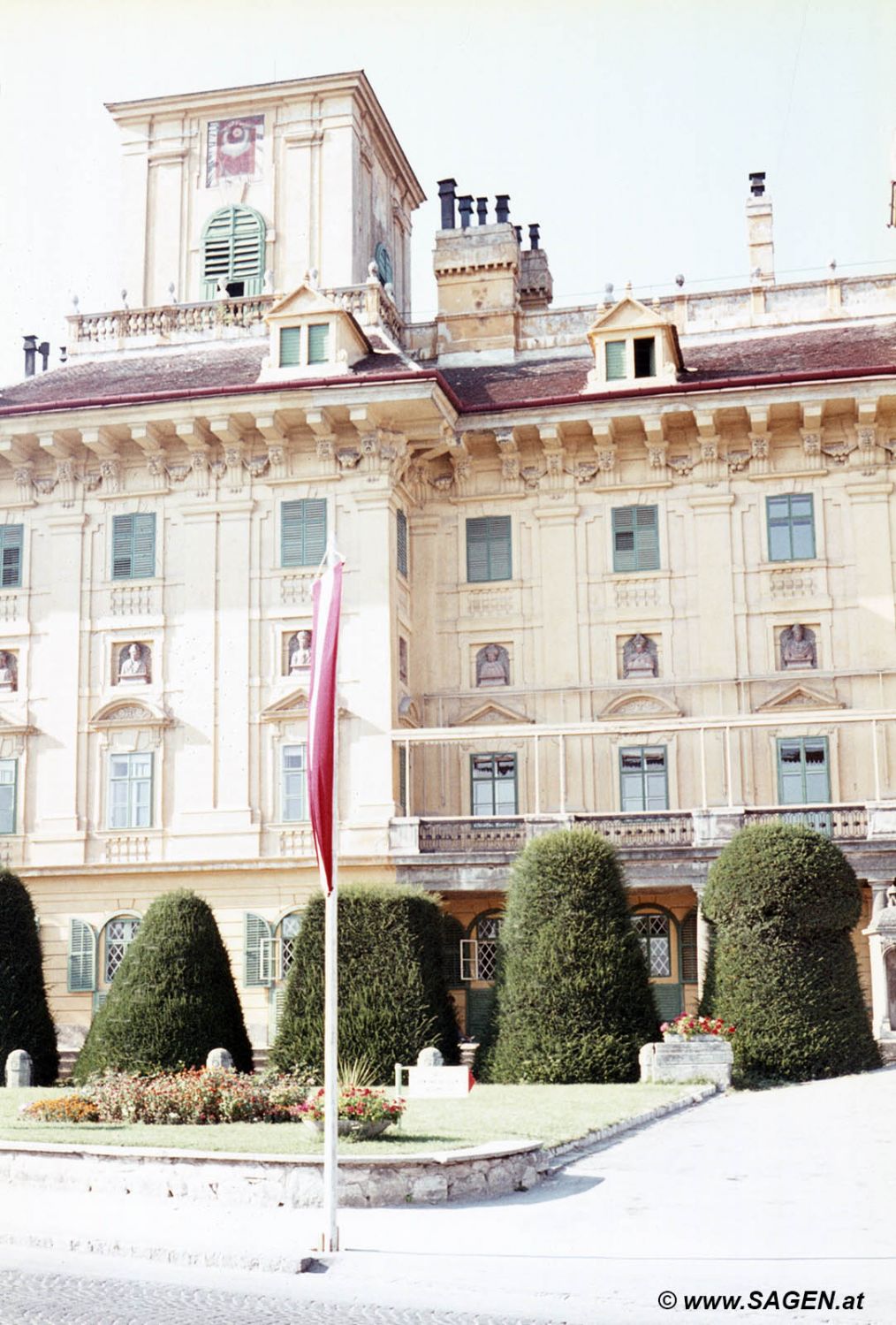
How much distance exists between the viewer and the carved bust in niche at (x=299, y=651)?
34.8 meters

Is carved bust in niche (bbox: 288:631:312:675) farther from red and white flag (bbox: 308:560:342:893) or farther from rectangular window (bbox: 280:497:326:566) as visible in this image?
red and white flag (bbox: 308:560:342:893)

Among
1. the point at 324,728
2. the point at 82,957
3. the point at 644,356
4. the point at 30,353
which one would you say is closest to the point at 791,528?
the point at 644,356

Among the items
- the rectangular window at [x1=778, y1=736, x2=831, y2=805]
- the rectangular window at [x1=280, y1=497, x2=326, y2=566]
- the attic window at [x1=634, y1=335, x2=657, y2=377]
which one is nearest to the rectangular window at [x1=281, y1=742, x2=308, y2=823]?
the rectangular window at [x1=280, y1=497, x2=326, y2=566]

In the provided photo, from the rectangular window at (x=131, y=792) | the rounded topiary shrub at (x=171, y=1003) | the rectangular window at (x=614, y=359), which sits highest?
the rectangular window at (x=614, y=359)

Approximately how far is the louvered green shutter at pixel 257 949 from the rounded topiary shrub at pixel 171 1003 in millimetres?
5021

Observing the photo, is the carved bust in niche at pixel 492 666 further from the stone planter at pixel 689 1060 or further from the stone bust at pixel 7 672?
the stone planter at pixel 689 1060

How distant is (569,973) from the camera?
26.5 meters

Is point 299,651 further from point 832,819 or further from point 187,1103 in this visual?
point 187,1103

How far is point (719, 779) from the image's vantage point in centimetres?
3438

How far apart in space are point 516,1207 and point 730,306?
27.9 metres

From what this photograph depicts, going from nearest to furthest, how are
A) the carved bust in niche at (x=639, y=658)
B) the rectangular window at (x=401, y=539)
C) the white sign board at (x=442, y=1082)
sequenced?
the white sign board at (x=442, y=1082) → the carved bust in niche at (x=639, y=658) → the rectangular window at (x=401, y=539)

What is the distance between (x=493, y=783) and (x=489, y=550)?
199 inches

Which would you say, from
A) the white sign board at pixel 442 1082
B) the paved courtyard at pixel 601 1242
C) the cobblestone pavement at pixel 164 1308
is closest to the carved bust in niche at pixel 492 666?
the white sign board at pixel 442 1082

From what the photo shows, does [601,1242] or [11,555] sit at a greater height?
[11,555]
